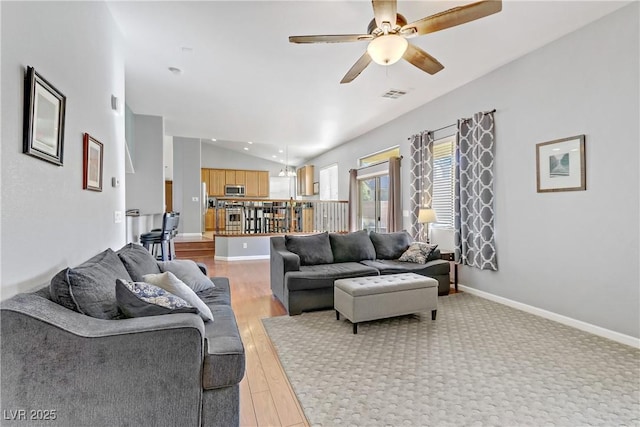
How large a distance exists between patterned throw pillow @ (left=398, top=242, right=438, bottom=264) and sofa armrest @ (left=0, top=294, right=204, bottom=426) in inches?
136

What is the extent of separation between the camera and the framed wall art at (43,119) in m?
1.46

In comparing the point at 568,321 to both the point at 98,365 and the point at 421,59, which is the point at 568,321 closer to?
the point at 421,59

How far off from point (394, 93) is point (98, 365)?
190 inches

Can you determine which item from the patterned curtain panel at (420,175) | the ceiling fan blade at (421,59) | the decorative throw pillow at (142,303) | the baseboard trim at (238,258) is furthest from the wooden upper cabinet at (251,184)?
the decorative throw pillow at (142,303)

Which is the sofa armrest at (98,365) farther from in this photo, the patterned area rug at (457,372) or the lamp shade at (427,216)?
the lamp shade at (427,216)

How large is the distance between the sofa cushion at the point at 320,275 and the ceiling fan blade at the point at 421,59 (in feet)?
7.83

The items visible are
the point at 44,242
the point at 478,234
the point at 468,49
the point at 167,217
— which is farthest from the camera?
the point at 167,217

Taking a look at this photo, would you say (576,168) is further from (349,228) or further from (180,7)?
(349,228)

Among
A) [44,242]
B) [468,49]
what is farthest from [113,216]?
[468,49]

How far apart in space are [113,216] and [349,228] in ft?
18.9

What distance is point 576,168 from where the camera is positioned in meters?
3.18

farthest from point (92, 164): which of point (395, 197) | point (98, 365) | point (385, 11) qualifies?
point (395, 197)

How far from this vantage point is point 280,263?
12.7 feet

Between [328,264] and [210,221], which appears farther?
[210,221]
